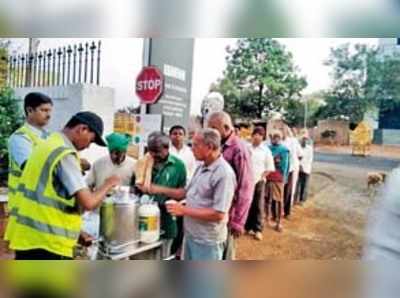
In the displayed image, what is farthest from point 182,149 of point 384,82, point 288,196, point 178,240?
point 384,82

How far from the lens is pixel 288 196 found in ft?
6.39

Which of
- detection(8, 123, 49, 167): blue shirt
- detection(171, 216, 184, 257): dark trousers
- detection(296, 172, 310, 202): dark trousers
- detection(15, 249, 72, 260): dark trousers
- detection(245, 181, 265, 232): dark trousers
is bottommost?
detection(15, 249, 72, 260): dark trousers

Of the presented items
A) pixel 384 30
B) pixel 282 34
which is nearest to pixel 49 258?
pixel 282 34

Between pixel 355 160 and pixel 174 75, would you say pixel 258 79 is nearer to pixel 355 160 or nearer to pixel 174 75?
pixel 174 75

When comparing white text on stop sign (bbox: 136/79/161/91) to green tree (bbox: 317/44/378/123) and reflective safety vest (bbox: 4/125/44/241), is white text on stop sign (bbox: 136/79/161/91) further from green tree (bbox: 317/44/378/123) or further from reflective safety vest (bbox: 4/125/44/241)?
green tree (bbox: 317/44/378/123)

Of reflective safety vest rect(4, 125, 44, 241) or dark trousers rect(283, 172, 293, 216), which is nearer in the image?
reflective safety vest rect(4, 125, 44, 241)

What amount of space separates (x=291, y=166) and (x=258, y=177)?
0.15 metres

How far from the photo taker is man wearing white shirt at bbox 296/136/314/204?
190cm

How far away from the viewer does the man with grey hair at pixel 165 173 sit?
191cm

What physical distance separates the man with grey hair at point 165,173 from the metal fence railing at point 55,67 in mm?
363

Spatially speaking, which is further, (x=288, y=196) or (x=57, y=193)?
(x=288, y=196)

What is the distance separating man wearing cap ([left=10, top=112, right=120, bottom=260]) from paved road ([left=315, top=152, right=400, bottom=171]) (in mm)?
894

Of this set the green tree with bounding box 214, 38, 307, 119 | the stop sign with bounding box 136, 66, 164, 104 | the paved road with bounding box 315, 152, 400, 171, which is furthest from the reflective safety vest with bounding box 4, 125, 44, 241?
the paved road with bounding box 315, 152, 400, 171

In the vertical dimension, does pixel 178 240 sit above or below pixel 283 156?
below
